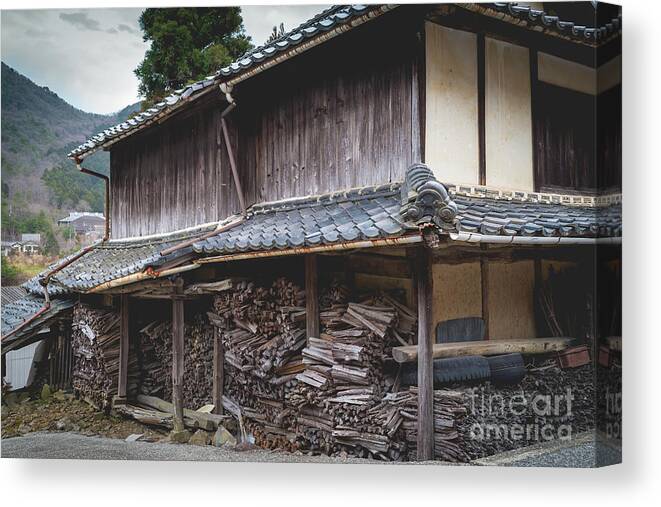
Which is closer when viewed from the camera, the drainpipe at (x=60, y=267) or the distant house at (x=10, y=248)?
the distant house at (x=10, y=248)

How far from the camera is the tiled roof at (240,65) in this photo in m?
5.09

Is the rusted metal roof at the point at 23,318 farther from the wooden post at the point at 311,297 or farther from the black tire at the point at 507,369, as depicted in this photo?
the black tire at the point at 507,369

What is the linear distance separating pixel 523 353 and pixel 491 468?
1033 millimetres

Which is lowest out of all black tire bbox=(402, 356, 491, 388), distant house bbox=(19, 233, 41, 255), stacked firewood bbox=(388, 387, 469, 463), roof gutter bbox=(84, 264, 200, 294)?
stacked firewood bbox=(388, 387, 469, 463)

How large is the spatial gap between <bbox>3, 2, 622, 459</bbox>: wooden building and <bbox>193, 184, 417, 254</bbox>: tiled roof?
21 millimetres

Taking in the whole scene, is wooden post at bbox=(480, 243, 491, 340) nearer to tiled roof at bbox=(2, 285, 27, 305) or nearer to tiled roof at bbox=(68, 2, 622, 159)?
tiled roof at bbox=(68, 2, 622, 159)

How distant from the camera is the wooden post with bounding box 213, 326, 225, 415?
670 centimetres

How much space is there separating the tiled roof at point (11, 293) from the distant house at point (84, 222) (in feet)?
2.62

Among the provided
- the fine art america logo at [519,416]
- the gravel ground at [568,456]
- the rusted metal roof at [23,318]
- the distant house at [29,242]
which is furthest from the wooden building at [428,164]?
the gravel ground at [568,456]

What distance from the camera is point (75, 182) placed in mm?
6430

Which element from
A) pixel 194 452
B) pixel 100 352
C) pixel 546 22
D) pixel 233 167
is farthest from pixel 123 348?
pixel 546 22

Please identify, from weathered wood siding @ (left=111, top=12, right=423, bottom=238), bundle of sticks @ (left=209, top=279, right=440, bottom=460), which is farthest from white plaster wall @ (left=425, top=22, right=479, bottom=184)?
bundle of sticks @ (left=209, top=279, right=440, bottom=460)

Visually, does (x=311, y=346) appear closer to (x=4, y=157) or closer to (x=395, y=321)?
(x=395, y=321)

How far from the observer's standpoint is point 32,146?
5.95 metres
